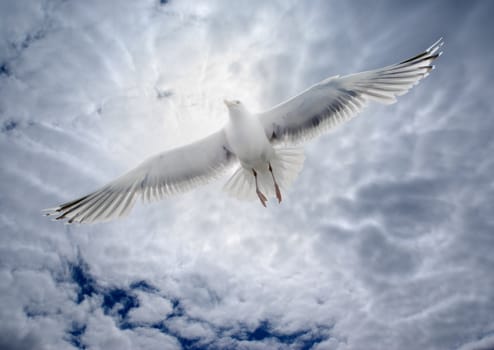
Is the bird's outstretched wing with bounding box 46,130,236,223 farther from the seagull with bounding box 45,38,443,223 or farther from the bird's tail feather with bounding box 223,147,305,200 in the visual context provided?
the bird's tail feather with bounding box 223,147,305,200

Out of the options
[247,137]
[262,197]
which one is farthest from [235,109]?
[262,197]

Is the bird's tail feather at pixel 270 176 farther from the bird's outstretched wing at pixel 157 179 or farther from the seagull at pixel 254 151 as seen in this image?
the bird's outstretched wing at pixel 157 179

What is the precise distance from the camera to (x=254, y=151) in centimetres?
329

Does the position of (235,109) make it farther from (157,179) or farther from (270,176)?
(157,179)

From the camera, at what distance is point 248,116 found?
10.6ft

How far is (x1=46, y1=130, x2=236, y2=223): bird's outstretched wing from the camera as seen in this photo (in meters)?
3.14

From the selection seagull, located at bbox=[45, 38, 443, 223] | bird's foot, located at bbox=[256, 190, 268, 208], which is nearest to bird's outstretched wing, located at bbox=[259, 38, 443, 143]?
seagull, located at bbox=[45, 38, 443, 223]

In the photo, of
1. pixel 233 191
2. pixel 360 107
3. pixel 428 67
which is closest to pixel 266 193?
pixel 233 191

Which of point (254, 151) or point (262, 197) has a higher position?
point (254, 151)

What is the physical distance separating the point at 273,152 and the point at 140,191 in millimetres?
1248

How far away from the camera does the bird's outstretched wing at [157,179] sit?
314cm

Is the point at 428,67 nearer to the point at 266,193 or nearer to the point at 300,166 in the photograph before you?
the point at 300,166

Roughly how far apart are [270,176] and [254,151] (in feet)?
1.04

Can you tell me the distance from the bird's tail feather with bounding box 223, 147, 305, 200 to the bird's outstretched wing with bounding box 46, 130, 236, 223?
206mm
